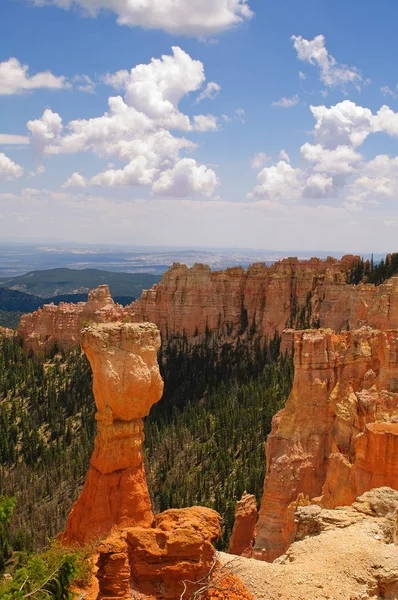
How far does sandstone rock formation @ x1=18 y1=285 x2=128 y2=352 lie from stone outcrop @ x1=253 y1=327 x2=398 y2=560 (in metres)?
54.9

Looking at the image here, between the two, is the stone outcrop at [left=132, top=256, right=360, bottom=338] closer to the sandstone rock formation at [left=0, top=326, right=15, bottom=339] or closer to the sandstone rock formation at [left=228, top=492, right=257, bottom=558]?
the sandstone rock formation at [left=0, top=326, right=15, bottom=339]

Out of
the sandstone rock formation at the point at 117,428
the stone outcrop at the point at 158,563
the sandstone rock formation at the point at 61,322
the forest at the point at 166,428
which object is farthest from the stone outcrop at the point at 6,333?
the stone outcrop at the point at 158,563

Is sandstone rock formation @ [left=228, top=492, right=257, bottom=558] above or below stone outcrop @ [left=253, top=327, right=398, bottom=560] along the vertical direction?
below

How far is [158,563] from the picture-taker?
37.9ft

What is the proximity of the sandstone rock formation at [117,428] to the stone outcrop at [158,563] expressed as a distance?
432cm

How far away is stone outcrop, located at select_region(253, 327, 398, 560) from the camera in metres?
17.6

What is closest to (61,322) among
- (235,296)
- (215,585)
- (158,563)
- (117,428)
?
(235,296)

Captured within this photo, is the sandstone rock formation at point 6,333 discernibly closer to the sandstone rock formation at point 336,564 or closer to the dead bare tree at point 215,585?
the sandstone rock formation at point 336,564

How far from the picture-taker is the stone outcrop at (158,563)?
11.0 metres

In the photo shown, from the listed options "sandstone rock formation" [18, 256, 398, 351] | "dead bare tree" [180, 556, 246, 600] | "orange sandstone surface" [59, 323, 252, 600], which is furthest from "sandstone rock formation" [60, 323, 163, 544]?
"sandstone rock formation" [18, 256, 398, 351]

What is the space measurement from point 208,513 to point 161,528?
3.69ft

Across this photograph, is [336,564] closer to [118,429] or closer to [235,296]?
[118,429]

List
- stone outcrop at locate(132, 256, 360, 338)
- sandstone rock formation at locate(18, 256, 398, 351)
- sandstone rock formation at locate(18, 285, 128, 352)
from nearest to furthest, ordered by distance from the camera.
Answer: sandstone rock formation at locate(18, 256, 398, 351) < stone outcrop at locate(132, 256, 360, 338) < sandstone rock formation at locate(18, 285, 128, 352)

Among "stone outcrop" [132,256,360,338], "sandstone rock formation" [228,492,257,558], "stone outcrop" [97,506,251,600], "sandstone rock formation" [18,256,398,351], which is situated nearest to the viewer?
"stone outcrop" [97,506,251,600]
